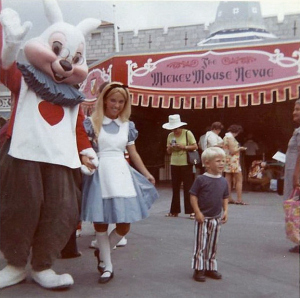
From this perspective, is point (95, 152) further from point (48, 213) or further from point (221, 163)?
point (221, 163)

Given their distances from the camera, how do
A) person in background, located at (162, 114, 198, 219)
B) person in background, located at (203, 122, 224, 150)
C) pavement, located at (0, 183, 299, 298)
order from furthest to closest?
person in background, located at (162, 114, 198, 219) → person in background, located at (203, 122, 224, 150) → pavement, located at (0, 183, 299, 298)

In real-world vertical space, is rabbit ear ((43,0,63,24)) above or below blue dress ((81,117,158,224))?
above

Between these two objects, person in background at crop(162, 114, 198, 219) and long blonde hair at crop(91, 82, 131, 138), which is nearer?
long blonde hair at crop(91, 82, 131, 138)

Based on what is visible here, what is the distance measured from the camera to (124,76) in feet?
17.7

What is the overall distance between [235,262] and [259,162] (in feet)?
9.31

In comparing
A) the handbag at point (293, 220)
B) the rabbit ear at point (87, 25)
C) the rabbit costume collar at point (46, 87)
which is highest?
the rabbit ear at point (87, 25)

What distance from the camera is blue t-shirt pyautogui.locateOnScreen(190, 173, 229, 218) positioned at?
7.04ft

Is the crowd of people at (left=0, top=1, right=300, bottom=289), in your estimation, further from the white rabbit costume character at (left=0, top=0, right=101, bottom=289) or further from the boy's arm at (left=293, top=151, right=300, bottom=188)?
the boy's arm at (left=293, top=151, right=300, bottom=188)

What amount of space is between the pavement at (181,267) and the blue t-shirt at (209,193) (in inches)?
11.5

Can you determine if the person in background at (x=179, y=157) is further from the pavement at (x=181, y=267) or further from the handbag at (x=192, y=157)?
the pavement at (x=181, y=267)

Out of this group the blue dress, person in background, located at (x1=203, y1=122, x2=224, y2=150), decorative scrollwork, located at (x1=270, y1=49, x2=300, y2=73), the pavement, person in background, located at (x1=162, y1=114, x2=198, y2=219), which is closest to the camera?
the pavement

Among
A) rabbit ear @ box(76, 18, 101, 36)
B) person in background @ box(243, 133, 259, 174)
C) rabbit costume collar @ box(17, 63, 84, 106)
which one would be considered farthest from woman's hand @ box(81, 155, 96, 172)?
person in background @ box(243, 133, 259, 174)

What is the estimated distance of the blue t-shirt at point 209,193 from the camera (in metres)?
2.15

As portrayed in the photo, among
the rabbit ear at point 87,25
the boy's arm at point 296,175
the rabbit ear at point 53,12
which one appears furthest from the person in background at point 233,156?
the rabbit ear at point 53,12
